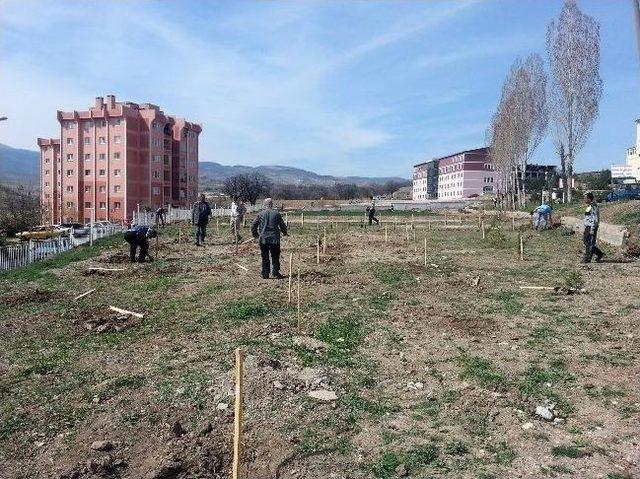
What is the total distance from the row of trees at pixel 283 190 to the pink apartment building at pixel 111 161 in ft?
43.2

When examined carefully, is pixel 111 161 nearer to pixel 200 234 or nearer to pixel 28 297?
pixel 200 234

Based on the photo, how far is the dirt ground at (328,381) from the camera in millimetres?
3791

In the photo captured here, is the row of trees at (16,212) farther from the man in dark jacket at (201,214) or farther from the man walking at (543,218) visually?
the man walking at (543,218)

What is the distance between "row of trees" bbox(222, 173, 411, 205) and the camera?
83.2 metres

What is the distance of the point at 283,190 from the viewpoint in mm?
122750

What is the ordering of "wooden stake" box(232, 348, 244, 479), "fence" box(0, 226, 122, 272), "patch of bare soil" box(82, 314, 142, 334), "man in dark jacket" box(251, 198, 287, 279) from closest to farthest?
"wooden stake" box(232, 348, 244, 479) < "patch of bare soil" box(82, 314, 142, 334) < "man in dark jacket" box(251, 198, 287, 279) < "fence" box(0, 226, 122, 272)

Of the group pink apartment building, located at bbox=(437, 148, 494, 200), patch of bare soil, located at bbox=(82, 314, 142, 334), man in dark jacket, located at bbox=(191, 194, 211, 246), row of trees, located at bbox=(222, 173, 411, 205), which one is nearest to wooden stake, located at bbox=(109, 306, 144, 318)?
patch of bare soil, located at bbox=(82, 314, 142, 334)

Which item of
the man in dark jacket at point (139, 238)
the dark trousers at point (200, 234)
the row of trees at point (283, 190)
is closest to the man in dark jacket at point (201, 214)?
the dark trousers at point (200, 234)

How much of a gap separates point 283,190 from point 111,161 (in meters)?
60.6

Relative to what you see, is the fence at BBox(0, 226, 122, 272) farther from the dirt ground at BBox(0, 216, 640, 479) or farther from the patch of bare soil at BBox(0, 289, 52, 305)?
the patch of bare soil at BBox(0, 289, 52, 305)

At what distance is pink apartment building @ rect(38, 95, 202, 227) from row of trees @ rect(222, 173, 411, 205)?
43.2 ft

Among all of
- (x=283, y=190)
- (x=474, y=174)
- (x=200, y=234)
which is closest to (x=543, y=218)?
(x=200, y=234)

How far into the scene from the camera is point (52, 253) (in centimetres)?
1722

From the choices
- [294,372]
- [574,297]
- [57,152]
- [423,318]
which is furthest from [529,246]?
[57,152]
